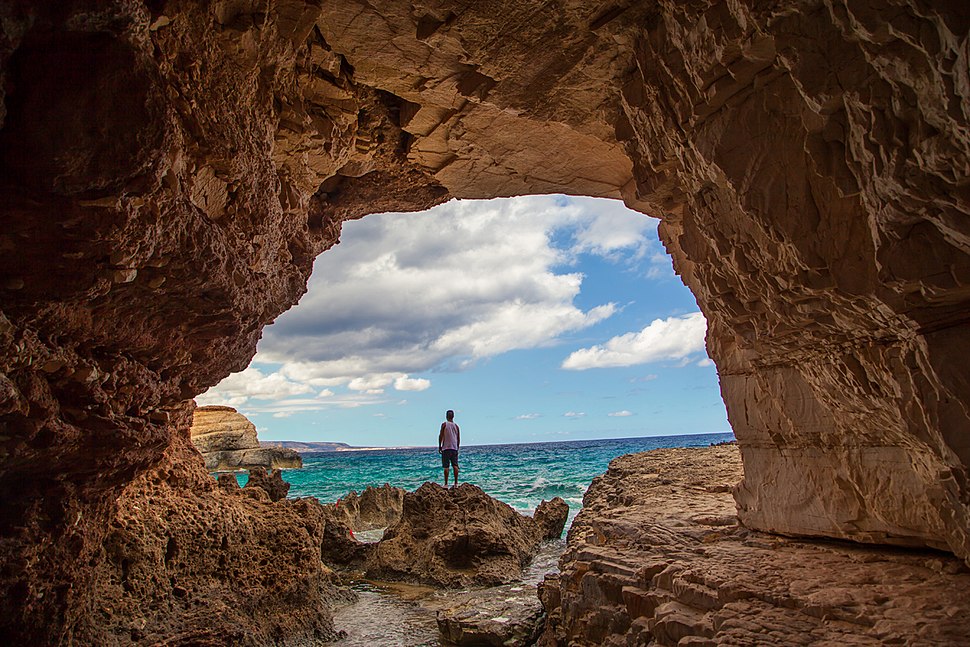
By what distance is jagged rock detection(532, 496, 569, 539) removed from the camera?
434 inches

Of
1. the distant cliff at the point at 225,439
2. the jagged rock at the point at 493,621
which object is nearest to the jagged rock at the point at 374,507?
the jagged rock at the point at 493,621

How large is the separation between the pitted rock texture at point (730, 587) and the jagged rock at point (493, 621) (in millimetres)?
860

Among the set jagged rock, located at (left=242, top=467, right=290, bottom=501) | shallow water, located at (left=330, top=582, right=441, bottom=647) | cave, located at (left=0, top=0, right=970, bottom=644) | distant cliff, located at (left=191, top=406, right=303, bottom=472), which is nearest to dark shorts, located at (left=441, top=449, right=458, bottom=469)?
shallow water, located at (left=330, top=582, right=441, bottom=647)

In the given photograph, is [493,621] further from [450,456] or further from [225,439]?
[225,439]

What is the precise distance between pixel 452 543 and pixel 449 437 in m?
2.82

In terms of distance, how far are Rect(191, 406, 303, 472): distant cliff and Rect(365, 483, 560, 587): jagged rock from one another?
22018 mm

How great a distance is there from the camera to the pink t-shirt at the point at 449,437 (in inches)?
426

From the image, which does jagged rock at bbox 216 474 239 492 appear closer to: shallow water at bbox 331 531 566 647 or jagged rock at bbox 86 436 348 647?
jagged rock at bbox 86 436 348 647

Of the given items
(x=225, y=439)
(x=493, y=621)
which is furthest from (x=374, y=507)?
(x=225, y=439)

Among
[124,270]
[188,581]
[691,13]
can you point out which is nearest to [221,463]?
[188,581]

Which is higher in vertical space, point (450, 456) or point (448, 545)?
point (450, 456)

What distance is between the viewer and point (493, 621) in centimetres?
562

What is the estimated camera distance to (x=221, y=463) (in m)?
28.8

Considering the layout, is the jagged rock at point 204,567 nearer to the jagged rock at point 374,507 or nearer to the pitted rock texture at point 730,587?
the pitted rock texture at point 730,587
